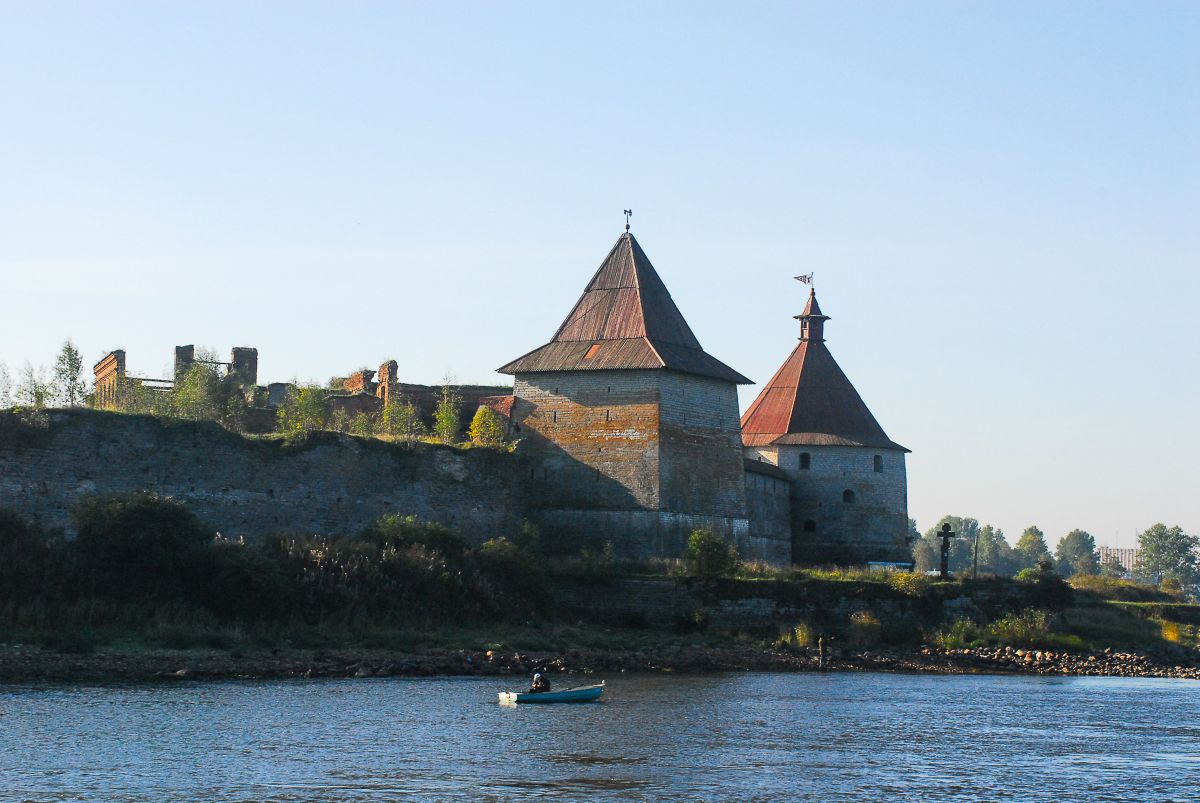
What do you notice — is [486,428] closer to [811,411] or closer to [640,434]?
[640,434]

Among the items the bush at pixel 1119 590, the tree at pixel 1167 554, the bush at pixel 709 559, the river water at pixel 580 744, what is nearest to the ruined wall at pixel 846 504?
the bush at pixel 1119 590

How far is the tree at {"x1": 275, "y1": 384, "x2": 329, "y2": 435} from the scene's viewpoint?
39.2m

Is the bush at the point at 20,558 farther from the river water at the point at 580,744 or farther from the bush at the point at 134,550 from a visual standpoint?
the river water at the point at 580,744

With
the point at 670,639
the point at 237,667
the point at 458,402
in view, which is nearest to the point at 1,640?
the point at 237,667

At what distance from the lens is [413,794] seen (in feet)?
56.7

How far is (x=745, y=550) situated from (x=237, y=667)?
17.9 metres

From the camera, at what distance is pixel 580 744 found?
20.7 metres

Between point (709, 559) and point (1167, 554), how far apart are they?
8948cm

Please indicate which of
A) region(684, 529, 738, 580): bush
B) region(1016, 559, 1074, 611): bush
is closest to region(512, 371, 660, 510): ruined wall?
region(684, 529, 738, 580): bush

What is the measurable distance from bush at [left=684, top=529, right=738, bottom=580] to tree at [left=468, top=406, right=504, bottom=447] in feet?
21.5

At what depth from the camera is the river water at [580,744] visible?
58.5ft

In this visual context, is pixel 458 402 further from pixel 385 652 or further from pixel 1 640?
pixel 1 640

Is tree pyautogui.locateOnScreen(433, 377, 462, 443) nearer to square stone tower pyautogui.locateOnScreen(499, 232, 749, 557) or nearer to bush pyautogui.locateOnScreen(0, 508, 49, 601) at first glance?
square stone tower pyautogui.locateOnScreen(499, 232, 749, 557)

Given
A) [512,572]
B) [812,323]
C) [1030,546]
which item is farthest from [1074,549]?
[512,572]
